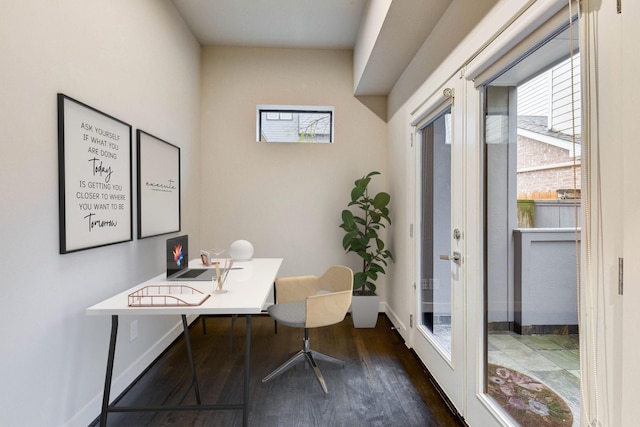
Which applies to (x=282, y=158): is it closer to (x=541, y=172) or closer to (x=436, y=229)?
(x=436, y=229)

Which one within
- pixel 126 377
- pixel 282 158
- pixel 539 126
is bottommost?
pixel 126 377

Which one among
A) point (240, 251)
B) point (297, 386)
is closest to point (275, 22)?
point (240, 251)

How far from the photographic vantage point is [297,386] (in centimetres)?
230

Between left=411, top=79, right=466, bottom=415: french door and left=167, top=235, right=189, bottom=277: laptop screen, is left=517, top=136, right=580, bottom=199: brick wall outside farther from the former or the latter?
left=167, top=235, right=189, bottom=277: laptop screen

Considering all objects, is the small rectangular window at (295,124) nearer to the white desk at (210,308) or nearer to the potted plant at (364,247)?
the potted plant at (364,247)

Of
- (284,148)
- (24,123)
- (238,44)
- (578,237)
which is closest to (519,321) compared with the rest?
(578,237)

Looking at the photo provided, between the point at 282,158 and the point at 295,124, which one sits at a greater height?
the point at 295,124

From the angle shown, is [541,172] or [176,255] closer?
[541,172]

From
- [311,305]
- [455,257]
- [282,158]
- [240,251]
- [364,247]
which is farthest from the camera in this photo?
[282,158]

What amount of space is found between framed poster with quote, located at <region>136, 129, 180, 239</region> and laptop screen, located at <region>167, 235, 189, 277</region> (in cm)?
25

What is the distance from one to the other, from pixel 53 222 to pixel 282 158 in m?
2.47

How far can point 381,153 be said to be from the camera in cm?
386

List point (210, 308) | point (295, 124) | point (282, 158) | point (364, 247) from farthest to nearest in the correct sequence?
point (295, 124)
point (282, 158)
point (364, 247)
point (210, 308)

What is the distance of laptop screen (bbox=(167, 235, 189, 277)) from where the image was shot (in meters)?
2.28
